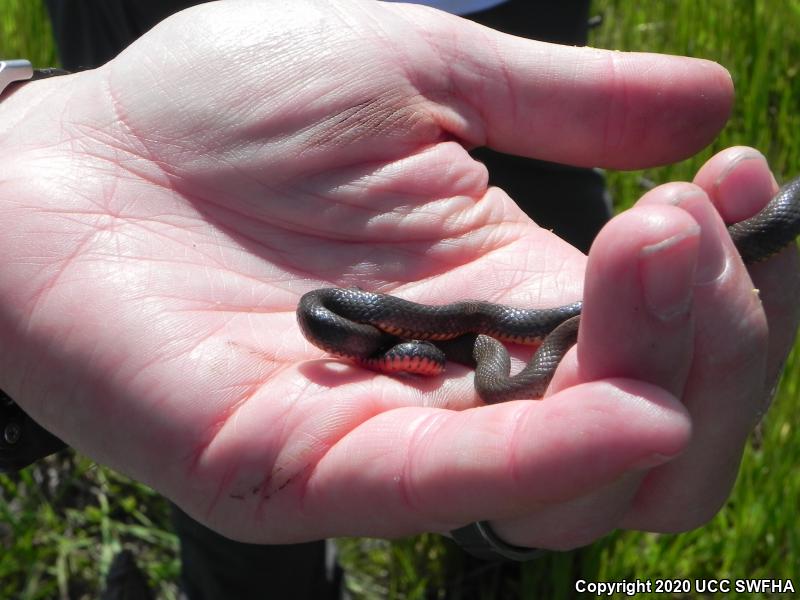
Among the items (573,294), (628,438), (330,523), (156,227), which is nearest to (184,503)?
(330,523)

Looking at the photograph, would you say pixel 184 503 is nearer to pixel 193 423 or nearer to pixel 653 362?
pixel 193 423

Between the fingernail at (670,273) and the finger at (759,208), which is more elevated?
the fingernail at (670,273)

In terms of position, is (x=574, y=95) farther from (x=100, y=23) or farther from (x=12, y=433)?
(x=12, y=433)

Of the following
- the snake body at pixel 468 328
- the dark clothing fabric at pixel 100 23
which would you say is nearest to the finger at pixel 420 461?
the snake body at pixel 468 328

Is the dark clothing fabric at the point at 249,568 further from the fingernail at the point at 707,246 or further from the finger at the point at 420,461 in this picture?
the fingernail at the point at 707,246

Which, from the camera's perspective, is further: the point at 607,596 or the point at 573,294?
the point at 607,596

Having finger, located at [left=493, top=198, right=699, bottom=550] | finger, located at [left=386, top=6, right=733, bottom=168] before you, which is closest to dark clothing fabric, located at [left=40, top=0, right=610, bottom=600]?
finger, located at [left=386, top=6, right=733, bottom=168]

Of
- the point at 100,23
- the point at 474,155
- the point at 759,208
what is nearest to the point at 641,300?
the point at 759,208
